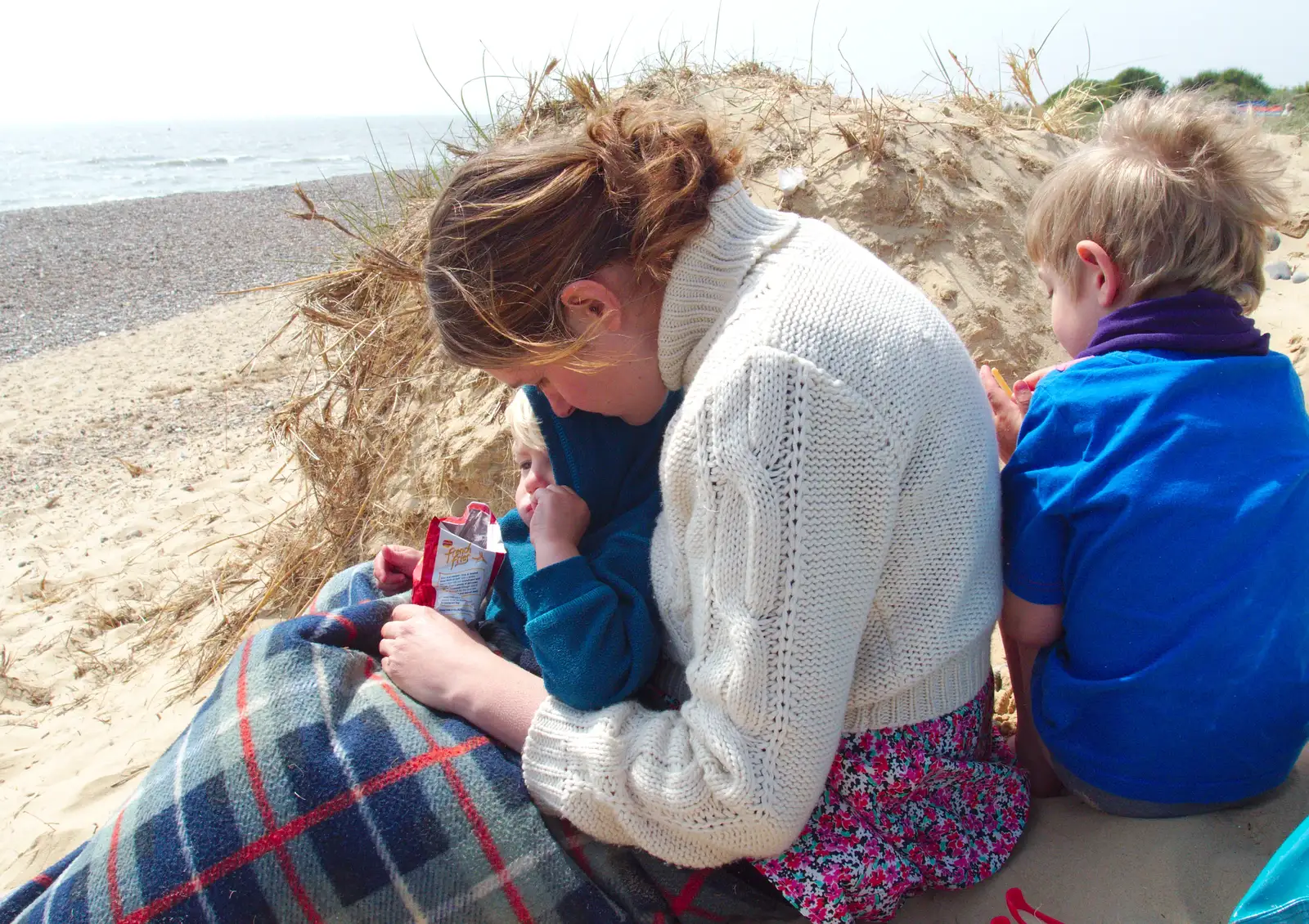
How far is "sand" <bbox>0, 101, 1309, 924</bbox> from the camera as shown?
5.17 feet

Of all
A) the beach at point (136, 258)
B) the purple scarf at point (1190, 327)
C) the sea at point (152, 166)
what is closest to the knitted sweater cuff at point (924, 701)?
the purple scarf at point (1190, 327)

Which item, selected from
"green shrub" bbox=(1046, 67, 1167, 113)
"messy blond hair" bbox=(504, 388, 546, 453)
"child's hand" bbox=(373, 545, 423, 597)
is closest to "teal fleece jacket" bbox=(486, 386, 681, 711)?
"messy blond hair" bbox=(504, 388, 546, 453)

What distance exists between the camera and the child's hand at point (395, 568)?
230cm

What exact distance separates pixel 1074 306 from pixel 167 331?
39.3 feet

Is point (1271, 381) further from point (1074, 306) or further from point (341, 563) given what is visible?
point (341, 563)

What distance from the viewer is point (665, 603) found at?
162cm

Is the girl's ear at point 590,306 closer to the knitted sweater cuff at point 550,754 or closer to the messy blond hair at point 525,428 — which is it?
the messy blond hair at point 525,428

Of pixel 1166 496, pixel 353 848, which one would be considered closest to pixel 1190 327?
pixel 1166 496

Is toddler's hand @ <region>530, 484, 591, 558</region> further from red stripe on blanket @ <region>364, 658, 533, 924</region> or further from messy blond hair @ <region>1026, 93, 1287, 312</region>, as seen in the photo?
messy blond hair @ <region>1026, 93, 1287, 312</region>

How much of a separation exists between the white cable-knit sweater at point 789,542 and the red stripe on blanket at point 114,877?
700 millimetres

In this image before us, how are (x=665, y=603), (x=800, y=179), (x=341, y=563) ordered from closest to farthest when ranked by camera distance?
(x=665, y=603)
(x=800, y=179)
(x=341, y=563)

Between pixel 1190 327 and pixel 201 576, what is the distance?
161 inches

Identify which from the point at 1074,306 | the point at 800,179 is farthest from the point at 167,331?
the point at 1074,306

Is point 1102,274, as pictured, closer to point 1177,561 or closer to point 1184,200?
point 1184,200
